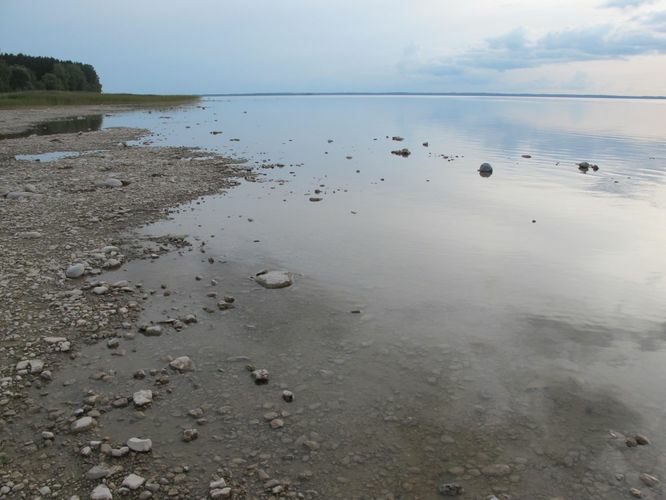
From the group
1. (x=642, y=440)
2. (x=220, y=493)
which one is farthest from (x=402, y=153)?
(x=220, y=493)

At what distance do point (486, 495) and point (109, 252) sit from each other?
A: 1241cm

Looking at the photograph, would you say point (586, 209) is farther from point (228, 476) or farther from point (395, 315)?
point (228, 476)

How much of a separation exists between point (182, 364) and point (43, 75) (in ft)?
576

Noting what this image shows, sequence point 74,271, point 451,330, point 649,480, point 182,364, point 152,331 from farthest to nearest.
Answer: point 74,271
point 451,330
point 152,331
point 182,364
point 649,480

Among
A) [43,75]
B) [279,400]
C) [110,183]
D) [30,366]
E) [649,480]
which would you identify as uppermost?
[43,75]

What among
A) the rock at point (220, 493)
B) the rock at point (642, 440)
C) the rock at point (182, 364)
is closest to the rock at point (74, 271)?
the rock at point (182, 364)

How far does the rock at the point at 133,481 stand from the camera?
6.29 metres

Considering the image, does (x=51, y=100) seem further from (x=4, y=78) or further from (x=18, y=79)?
(x=18, y=79)

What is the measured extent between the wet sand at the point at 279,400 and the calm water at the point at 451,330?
44 mm

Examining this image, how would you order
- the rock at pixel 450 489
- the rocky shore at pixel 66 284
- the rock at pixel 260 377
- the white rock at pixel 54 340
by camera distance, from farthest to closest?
the white rock at pixel 54 340
the rock at pixel 260 377
the rocky shore at pixel 66 284
the rock at pixel 450 489

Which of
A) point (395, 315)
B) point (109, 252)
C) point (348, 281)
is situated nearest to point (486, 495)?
point (395, 315)

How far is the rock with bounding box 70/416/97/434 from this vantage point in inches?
289

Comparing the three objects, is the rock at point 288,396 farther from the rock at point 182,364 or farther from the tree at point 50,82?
the tree at point 50,82

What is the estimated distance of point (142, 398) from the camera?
8102mm
